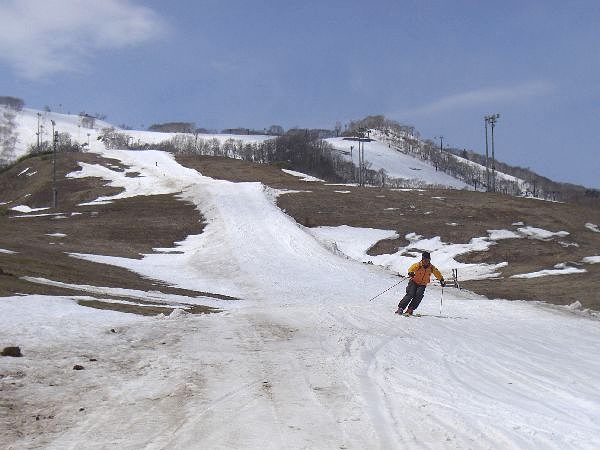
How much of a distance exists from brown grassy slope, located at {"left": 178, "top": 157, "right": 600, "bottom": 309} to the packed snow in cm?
1049

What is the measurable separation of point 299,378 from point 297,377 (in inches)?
2.7

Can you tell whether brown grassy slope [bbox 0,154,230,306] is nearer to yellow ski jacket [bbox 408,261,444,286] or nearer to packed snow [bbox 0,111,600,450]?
packed snow [bbox 0,111,600,450]

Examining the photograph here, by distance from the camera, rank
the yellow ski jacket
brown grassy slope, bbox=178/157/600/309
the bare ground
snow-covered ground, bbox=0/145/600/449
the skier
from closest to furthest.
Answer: snow-covered ground, bbox=0/145/600/449 → the skier → the yellow ski jacket → the bare ground → brown grassy slope, bbox=178/157/600/309

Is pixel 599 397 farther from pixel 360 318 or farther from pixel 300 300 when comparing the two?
pixel 300 300

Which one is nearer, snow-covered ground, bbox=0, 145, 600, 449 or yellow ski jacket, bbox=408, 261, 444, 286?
snow-covered ground, bbox=0, 145, 600, 449

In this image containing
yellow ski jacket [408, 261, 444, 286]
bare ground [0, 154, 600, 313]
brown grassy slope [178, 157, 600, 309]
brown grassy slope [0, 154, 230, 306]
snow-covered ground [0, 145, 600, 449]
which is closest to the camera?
snow-covered ground [0, 145, 600, 449]

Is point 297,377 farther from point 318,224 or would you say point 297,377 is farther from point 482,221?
point 482,221

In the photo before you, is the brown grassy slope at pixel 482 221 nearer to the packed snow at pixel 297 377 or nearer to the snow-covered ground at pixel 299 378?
the packed snow at pixel 297 377

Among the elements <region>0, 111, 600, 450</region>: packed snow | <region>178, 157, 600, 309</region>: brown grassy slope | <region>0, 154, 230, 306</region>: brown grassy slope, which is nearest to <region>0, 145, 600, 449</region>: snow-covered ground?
<region>0, 111, 600, 450</region>: packed snow

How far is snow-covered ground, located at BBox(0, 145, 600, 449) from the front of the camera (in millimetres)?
6066

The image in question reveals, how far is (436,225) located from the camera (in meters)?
49.6

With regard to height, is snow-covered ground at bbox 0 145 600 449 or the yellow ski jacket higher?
the yellow ski jacket

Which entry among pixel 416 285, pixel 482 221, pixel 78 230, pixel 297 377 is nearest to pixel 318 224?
pixel 482 221

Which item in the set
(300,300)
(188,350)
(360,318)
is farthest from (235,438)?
(300,300)
